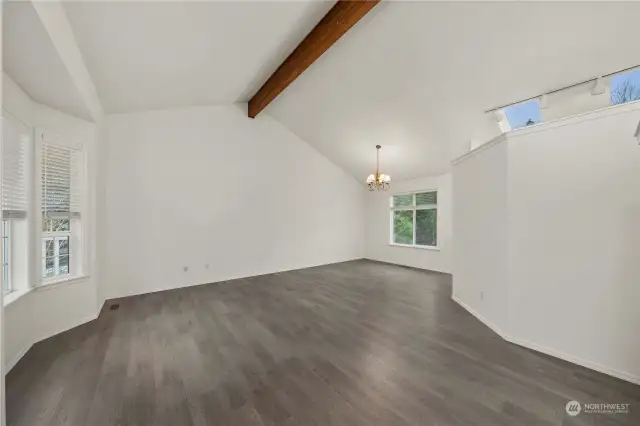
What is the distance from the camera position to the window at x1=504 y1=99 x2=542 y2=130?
14.7ft

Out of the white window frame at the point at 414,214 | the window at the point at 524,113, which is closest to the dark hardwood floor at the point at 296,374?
the window at the point at 524,113

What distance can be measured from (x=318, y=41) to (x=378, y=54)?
93cm

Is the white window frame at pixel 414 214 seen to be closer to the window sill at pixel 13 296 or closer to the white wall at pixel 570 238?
the white wall at pixel 570 238

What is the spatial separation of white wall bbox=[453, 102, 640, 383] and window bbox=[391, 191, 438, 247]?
13.3ft

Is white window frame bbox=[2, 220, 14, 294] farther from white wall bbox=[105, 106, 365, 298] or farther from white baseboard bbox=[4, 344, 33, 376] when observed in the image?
white wall bbox=[105, 106, 365, 298]

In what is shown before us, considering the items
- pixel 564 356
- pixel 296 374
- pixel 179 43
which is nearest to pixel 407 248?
pixel 564 356

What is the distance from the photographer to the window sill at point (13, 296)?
2688 mm

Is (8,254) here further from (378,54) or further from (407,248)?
(407,248)

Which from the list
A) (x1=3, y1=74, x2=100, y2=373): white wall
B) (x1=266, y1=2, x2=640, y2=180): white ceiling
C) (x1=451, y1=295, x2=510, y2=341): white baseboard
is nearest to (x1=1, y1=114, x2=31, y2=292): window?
(x1=3, y1=74, x2=100, y2=373): white wall

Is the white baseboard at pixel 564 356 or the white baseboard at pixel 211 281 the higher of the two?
the white baseboard at pixel 564 356

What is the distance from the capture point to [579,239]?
276cm

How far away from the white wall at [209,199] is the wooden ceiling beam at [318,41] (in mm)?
1471

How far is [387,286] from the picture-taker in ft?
19.0

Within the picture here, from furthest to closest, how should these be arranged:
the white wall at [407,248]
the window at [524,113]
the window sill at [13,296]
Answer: the white wall at [407,248]
the window at [524,113]
the window sill at [13,296]
